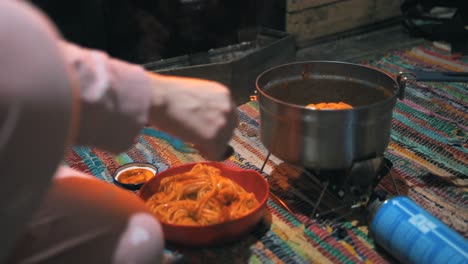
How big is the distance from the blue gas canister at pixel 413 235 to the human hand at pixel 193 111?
1.54 feet

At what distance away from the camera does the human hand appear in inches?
31.4

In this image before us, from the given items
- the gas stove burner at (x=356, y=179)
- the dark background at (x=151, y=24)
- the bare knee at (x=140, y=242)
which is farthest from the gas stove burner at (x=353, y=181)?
the dark background at (x=151, y=24)

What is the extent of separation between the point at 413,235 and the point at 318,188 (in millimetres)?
339

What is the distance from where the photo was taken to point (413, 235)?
104cm

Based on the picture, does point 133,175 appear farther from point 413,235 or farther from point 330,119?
point 413,235

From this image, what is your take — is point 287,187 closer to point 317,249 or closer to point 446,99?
point 317,249

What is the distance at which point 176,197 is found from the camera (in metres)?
1.20

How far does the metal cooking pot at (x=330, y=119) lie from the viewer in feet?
3.69

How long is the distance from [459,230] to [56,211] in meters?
0.92

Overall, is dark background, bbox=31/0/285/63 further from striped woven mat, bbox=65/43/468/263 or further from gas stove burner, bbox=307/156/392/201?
gas stove burner, bbox=307/156/392/201

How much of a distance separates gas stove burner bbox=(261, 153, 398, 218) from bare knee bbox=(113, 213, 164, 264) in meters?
0.46

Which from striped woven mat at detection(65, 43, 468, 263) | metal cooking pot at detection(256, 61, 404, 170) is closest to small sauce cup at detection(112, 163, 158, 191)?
striped woven mat at detection(65, 43, 468, 263)

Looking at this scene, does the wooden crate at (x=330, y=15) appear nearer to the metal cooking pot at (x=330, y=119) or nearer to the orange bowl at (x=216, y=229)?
the metal cooking pot at (x=330, y=119)

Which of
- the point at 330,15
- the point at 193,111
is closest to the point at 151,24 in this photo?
the point at 330,15
